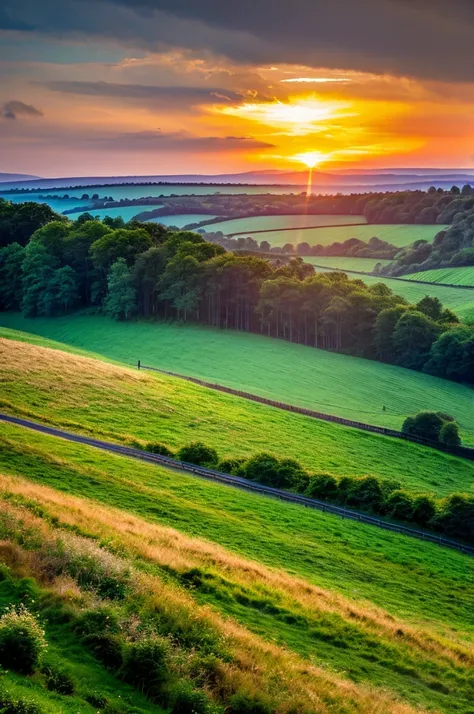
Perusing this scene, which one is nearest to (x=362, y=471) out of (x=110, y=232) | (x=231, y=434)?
(x=231, y=434)

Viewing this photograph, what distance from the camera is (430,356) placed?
4742 inches

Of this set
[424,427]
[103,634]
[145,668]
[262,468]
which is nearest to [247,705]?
[145,668]

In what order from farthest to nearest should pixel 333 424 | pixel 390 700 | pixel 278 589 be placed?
pixel 333 424, pixel 278 589, pixel 390 700

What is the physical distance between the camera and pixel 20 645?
1781 centimetres

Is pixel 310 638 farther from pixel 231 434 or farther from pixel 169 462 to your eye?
pixel 231 434

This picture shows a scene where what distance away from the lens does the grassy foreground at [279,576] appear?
23.5 m

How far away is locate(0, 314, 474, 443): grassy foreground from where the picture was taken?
95000mm

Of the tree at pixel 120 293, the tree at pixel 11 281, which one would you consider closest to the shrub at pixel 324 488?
the tree at pixel 120 293

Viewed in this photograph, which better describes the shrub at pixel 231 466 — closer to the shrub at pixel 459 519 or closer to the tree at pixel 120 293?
the shrub at pixel 459 519

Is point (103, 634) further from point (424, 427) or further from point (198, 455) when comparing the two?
point (424, 427)

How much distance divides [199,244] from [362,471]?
3221 inches

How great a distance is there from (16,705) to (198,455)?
38.0 metres

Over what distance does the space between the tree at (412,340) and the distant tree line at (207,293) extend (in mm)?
159

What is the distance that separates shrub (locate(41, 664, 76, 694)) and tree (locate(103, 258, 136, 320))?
113 metres
